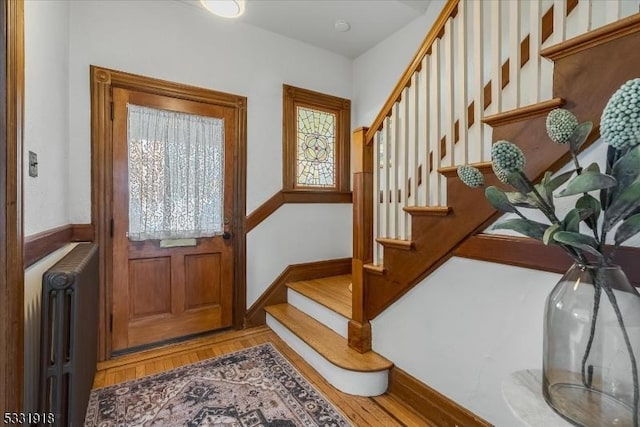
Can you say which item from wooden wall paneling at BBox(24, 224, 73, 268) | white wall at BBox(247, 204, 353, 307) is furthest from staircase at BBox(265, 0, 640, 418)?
wooden wall paneling at BBox(24, 224, 73, 268)

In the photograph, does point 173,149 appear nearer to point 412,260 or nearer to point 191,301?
point 191,301

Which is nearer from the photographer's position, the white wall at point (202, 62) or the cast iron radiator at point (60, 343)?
the cast iron radiator at point (60, 343)

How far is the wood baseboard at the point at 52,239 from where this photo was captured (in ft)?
3.81

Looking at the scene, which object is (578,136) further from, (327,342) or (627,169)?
(327,342)

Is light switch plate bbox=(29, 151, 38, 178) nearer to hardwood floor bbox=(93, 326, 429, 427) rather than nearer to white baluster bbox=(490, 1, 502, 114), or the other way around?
hardwood floor bbox=(93, 326, 429, 427)

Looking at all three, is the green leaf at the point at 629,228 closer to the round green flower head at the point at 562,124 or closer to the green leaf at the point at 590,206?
the green leaf at the point at 590,206

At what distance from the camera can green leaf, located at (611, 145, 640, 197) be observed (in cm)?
63

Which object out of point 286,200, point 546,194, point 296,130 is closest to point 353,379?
point 546,194

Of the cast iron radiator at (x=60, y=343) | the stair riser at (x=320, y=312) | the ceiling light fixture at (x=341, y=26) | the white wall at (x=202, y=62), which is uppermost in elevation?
the ceiling light fixture at (x=341, y=26)

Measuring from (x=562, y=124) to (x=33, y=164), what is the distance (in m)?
1.91

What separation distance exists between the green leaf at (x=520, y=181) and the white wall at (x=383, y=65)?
2.47 metres

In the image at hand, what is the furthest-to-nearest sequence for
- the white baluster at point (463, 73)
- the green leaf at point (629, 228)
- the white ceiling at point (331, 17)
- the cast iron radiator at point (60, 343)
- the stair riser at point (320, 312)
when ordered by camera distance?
the white ceiling at point (331, 17) < the stair riser at point (320, 312) < the white baluster at point (463, 73) < the cast iron radiator at point (60, 343) < the green leaf at point (629, 228)

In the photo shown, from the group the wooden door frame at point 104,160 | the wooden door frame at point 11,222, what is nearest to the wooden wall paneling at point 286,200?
the wooden door frame at point 104,160

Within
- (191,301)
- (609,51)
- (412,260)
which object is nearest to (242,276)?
(191,301)
